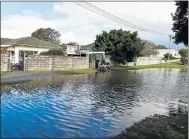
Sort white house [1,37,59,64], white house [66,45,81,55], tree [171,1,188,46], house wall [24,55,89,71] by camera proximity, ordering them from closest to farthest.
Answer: tree [171,1,188,46] → house wall [24,55,89,71] → white house [1,37,59,64] → white house [66,45,81,55]

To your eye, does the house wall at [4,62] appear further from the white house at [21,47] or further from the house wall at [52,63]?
the white house at [21,47]

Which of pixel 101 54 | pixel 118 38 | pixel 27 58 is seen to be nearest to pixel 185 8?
pixel 27 58

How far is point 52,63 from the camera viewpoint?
1449 inches

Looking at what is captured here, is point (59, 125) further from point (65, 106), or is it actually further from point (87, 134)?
point (65, 106)

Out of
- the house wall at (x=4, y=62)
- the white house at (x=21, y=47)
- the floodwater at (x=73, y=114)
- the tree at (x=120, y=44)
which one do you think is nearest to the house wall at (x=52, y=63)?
the house wall at (x=4, y=62)

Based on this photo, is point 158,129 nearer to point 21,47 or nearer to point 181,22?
point 181,22

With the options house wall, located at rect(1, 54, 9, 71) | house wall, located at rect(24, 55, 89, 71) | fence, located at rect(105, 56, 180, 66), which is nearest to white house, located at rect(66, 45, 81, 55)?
house wall, located at rect(24, 55, 89, 71)

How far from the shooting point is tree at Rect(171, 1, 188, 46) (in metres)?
14.5

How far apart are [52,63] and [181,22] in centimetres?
2339

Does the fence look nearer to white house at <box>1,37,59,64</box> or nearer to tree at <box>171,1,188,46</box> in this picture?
white house at <box>1,37,59,64</box>

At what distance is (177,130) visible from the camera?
9133 mm

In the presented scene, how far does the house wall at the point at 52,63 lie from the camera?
33.7 meters

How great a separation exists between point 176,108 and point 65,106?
506cm

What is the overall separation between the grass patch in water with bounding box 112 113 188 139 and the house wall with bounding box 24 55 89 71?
24.4 metres
